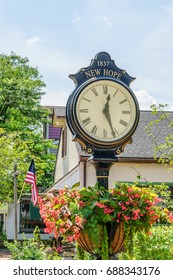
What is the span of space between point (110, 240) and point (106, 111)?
1.69 m

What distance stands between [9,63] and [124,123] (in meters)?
22.5

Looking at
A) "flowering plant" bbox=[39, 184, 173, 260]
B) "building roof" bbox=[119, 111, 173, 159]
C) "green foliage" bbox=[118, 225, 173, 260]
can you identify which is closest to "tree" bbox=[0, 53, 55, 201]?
"building roof" bbox=[119, 111, 173, 159]

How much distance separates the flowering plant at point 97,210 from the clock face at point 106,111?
32.8 inches

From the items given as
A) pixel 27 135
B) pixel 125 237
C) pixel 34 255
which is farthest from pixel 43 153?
pixel 125 237

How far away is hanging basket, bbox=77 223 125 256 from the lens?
16.1ft

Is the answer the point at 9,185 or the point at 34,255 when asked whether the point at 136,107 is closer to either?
the point at 34,255

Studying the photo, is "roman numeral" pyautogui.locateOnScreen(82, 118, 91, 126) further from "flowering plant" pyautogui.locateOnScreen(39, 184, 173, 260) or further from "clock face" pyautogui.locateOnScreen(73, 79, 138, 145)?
"flowering plant" pyautogui.locateOnScreen(39, 184, 173, 260)

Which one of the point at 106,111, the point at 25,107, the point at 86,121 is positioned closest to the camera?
the point at 86,121

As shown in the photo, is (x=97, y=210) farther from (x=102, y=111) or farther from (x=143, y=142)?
(x=143, y=142)

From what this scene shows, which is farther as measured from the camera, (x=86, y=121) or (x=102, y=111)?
(x=102, y=111)

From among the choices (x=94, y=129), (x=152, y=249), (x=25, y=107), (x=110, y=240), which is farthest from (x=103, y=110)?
(x=25, y=107)

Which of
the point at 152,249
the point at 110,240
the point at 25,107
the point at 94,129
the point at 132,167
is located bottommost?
the point at 152,249

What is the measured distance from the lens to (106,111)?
572cm

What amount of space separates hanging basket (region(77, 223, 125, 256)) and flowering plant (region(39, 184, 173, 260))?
3.0 inches
